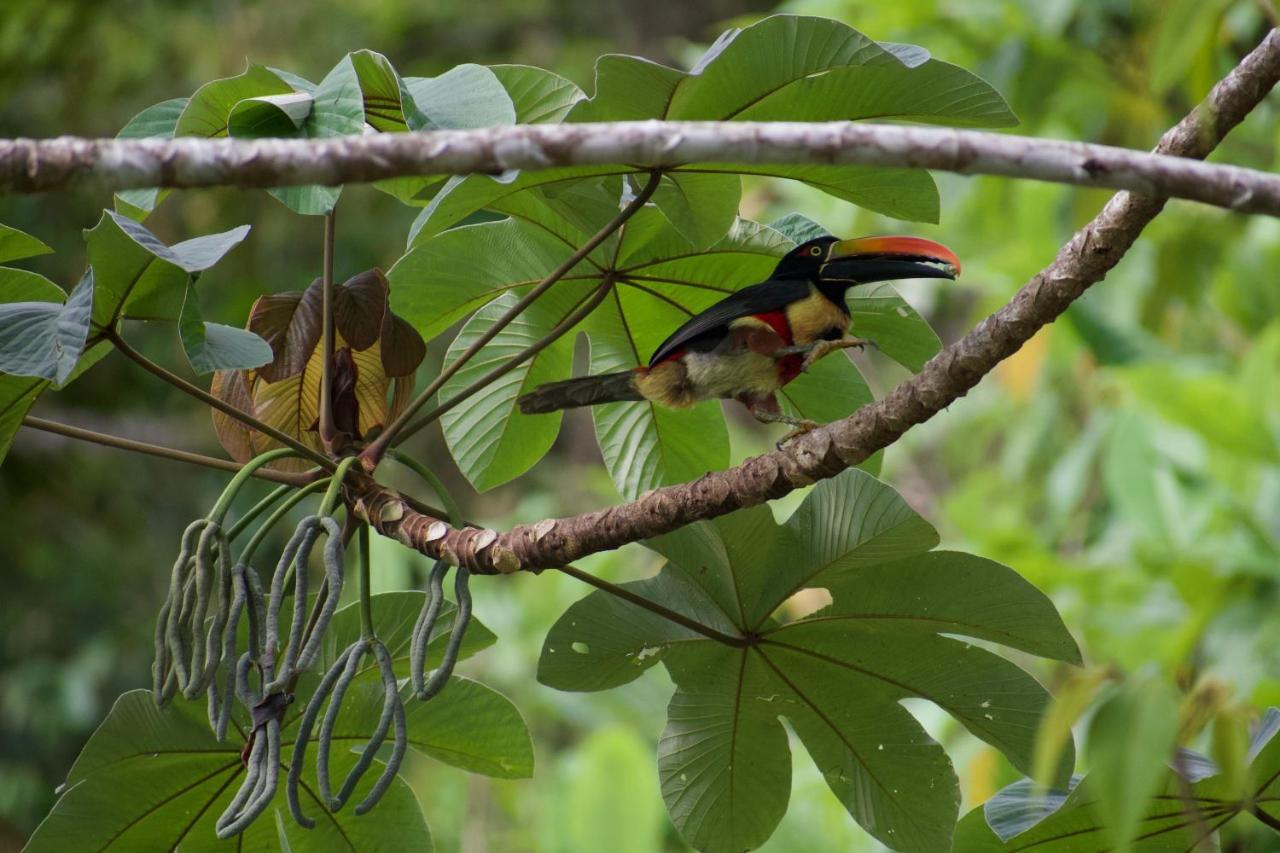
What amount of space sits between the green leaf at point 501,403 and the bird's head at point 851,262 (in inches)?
13.1

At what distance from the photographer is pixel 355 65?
142 centimetres

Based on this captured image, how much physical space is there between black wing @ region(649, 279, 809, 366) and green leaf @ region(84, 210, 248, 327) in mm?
583

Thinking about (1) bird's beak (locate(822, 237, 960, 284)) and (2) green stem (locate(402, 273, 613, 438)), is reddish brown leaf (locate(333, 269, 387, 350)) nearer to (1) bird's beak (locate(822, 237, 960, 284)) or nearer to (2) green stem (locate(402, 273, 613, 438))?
(2) green stem (locate(402, 273, 613, 438))

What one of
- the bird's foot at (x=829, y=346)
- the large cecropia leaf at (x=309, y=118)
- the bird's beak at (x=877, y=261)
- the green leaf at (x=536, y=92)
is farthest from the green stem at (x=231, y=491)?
the bird's beak at (x=877, y=261)

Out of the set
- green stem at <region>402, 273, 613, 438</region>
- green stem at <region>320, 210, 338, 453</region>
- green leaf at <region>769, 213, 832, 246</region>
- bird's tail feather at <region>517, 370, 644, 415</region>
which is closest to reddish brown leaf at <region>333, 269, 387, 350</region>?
green stem at <region>320, 210, 338, 453</region>

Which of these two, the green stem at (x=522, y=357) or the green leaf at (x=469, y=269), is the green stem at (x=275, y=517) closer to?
the green stem at (x=522, y=357)

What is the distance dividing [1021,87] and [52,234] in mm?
4610

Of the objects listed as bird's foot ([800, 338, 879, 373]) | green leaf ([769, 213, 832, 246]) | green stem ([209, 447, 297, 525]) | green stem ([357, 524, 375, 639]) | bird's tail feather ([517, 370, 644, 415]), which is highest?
green leaf ([769, 213, 832, 246])

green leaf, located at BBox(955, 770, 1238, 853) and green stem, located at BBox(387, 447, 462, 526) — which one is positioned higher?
green stem, located at BBox(387, 447, 462, 526)

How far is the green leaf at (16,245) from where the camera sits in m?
1.41

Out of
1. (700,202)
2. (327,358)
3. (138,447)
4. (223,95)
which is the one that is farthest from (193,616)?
(700,202)

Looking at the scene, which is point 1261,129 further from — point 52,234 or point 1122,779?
point 52,234

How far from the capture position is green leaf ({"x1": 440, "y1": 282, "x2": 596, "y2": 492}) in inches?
72.6

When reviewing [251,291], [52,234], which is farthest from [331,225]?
[52,234]
